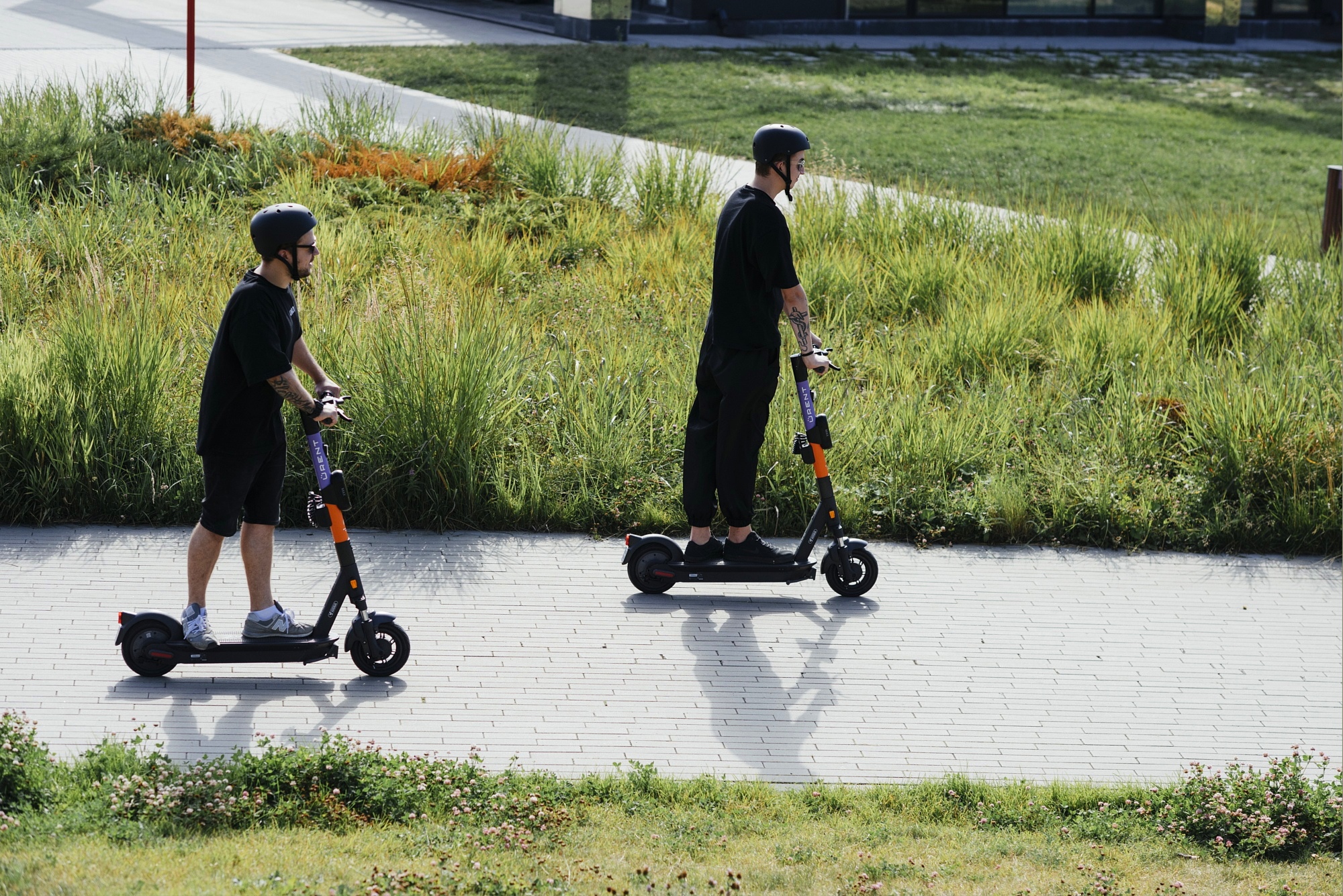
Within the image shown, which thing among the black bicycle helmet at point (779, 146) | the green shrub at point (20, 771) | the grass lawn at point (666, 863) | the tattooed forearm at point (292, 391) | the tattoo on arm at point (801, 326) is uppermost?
the black bicycle helmet at point (779, 146)

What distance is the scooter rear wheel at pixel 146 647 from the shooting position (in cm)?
529

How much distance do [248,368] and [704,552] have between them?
2305mm

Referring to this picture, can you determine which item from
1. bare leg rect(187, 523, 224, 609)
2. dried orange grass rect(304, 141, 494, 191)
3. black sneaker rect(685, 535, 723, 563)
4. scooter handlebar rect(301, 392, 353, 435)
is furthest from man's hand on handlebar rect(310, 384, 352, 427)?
dried orange grass rect(304, 141, 494, 191)

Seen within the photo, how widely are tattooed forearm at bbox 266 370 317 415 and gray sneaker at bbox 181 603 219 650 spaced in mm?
910

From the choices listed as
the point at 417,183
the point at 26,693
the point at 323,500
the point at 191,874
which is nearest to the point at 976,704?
the point at 323,500

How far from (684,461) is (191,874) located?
3149mm

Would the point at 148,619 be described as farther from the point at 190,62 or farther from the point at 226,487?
the point at 190,62

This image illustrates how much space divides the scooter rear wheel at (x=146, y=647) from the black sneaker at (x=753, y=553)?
8.07 ft

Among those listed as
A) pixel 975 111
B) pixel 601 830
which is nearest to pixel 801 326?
pixel 601 830

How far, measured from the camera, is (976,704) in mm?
5594

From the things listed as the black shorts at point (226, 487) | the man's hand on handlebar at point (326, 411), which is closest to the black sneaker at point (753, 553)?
the man's hand on handlebar at point (326, 411)

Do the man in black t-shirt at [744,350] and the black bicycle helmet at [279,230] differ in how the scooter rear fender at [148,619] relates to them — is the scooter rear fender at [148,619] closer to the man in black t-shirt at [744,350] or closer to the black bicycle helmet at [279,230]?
the black bicycle helmet at [279,230]

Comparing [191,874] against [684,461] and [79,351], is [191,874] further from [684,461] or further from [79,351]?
[79,351]

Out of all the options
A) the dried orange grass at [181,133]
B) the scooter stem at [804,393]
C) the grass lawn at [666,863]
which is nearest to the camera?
the grass lawn at [666,863]
